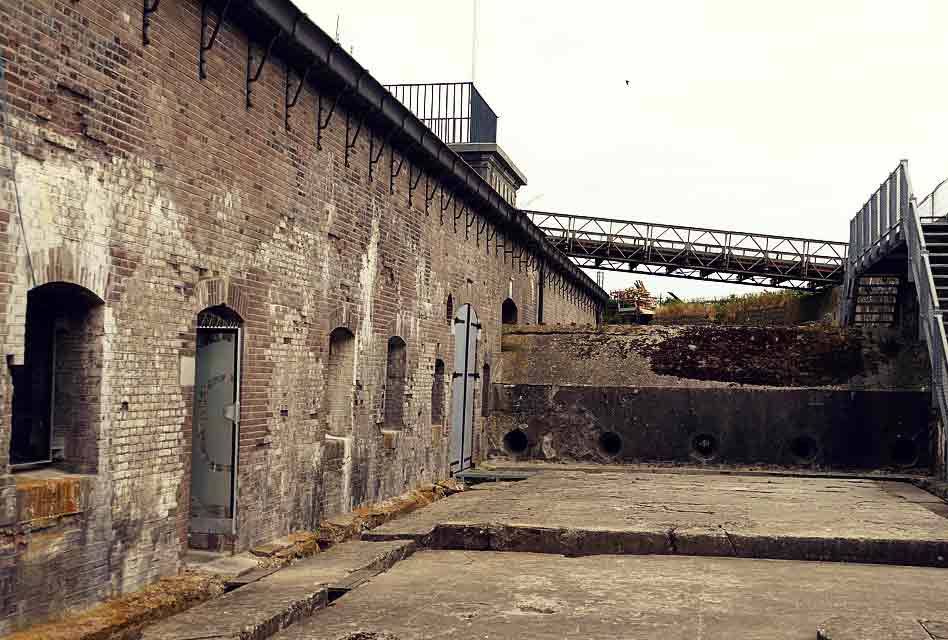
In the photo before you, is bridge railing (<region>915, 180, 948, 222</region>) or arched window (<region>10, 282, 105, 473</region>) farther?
bridge railing (<region>915, 180, 948, 222</region>)

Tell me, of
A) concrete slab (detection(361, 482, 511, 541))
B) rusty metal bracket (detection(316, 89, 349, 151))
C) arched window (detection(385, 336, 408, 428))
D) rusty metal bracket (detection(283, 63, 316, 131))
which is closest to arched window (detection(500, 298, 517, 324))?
concrete slab (detection(361, 482, 511, 541))

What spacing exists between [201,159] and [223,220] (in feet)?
1.83

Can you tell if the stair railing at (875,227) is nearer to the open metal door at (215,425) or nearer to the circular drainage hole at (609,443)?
the circular drainage hole at (609,443)

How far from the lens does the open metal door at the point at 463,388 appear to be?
1598 cm

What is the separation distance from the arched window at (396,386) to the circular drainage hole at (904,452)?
8332mm

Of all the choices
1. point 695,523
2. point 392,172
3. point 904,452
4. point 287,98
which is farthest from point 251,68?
point 904,452

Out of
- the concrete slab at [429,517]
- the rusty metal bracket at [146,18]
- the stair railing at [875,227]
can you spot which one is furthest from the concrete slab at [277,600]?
the stair railing at [875,227]

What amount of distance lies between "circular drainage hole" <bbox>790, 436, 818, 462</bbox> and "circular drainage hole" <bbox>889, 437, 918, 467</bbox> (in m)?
1.19

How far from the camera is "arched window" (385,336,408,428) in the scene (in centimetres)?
1324

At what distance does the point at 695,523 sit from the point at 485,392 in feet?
27.8

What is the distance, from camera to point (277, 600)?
6773mm

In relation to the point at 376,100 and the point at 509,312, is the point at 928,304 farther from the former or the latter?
the point at 509,312

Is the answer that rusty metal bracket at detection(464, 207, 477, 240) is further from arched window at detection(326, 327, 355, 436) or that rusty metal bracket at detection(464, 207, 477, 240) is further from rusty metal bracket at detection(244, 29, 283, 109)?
rusty metal bracket at detection(244, 29, 283, 109)

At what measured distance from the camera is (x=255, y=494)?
8711mm
